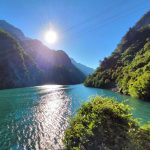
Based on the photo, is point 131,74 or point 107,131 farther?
point 131,74

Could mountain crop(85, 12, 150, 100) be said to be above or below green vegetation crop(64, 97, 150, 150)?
above

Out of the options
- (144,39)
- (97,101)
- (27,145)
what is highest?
(144,39)

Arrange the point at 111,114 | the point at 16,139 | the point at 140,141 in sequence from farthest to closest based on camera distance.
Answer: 1. the point at 16,139
2. the point at 111,114
3. the point at 140,141

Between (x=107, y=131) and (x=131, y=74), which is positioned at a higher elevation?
(x=131, y=74)

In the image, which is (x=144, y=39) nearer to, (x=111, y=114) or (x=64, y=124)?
(x=64, y=124)

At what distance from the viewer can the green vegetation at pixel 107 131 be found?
16125 mm

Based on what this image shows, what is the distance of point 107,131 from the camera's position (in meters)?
17.1

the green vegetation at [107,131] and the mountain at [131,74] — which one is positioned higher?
the mountain at [131,74]

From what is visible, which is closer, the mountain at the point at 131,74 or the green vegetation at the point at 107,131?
the green vegetation at the point at 107,131

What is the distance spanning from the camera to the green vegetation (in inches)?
635

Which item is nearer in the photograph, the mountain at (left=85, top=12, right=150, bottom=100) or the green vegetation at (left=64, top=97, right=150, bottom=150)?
the green vegetation at (left=64, top=97, right=150, bottom=150)

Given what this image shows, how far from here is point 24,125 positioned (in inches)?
1613

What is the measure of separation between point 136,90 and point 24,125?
4882 cm

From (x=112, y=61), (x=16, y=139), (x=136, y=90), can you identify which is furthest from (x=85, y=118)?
(x=112, y=61)
